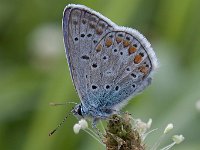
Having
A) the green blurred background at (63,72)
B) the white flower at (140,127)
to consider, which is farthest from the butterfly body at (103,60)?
the green blurred background at (63,72)

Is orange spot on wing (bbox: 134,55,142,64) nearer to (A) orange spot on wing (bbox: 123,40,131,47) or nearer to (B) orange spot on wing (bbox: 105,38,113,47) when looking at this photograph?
(A) orange spot on wing (bbox: 123,40,131,47)

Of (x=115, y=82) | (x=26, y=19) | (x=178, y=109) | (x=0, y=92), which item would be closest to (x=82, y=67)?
(x=115, y=82)

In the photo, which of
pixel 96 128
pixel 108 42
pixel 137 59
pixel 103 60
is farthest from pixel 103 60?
pixel 96 128

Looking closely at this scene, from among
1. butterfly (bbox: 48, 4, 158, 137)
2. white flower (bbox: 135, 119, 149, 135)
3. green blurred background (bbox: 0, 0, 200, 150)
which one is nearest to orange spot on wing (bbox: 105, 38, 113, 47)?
butterfly (bbox: 48, 4, 158, 137)

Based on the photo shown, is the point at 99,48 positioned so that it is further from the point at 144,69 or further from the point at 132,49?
the point at 144,69

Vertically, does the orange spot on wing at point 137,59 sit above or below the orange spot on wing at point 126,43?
below

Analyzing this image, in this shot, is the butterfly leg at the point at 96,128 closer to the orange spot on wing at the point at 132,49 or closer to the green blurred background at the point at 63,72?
the orange spot on wing at the point at 132,49
